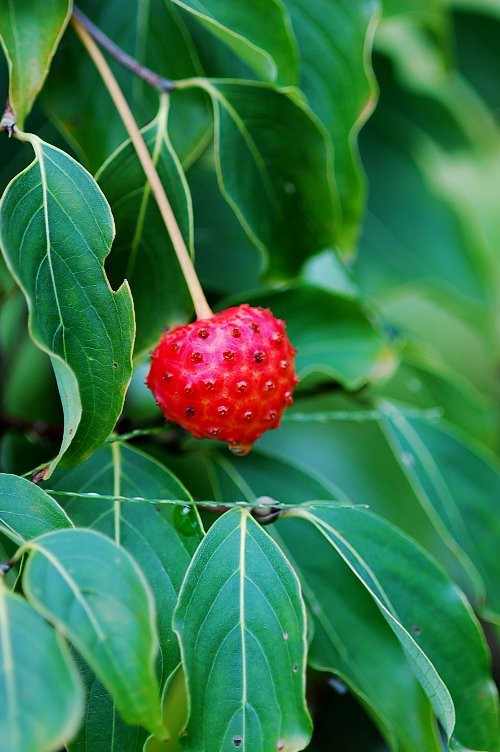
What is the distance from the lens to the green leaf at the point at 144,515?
0.69 meters

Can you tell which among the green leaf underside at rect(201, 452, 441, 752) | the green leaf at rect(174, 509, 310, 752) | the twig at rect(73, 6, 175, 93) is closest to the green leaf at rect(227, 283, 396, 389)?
the green leaf underside at rect(201, 452, 441, 752)

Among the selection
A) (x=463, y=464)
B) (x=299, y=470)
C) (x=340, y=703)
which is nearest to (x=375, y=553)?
(x=299, y=470)

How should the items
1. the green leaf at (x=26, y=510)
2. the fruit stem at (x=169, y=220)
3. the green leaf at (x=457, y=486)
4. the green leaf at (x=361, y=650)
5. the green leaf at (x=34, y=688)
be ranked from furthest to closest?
the green leaf at (x=457, y=486), the green leaf at (x=361, y=650), the fruit stem at (x=169, y=220), the green leaf at (x=26, y=510), the green leaf at (x=34, y=688)

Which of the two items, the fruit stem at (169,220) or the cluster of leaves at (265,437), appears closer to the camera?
the cluster of leaves at (265,437)

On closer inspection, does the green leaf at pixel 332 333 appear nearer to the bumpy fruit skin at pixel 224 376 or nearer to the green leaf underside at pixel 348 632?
the green leaf underside at pixel 348 632

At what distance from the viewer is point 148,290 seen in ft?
2.66

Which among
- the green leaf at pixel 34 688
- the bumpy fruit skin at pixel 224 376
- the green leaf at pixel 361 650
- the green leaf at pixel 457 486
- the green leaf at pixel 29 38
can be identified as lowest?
the green leaf at pixel 361 650

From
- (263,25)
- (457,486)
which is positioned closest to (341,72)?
(263,25)

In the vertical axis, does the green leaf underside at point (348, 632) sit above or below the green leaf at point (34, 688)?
below

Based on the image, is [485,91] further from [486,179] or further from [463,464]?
[463,464]

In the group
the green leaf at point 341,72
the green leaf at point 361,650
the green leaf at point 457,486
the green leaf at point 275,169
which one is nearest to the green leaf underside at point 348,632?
the green leaf at point 361,650

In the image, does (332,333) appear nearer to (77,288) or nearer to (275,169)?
(275,169)

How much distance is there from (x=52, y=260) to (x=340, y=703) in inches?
28.0

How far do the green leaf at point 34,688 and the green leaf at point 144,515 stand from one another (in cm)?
17
